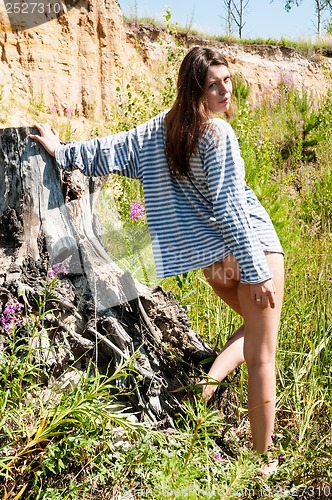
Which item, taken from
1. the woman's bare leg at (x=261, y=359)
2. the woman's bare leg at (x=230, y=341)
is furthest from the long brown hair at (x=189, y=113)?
the woman's bare leg at (x=261, y=359)

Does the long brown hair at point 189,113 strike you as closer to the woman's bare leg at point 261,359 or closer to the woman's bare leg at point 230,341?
the woman's bare leg at point 230,341

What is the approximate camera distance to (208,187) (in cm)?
264

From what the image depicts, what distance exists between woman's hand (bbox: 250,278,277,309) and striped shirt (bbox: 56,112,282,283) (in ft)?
0.12

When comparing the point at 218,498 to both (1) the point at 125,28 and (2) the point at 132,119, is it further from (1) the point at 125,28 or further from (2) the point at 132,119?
(1) the point at 125,28

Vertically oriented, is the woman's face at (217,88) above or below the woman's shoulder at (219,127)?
above

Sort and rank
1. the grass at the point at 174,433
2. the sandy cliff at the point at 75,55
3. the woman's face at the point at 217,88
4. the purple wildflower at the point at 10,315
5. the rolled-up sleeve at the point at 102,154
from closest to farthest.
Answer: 1. the grass at the point at 174,433
2. the purple wildflower at the point at 10,315
3. the woman's face at the point at 217,88
4. the rolled-up sleeve at the point at 102,154
5. the sandy cliff at the point at 75,55

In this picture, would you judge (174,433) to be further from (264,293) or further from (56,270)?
(56,270)

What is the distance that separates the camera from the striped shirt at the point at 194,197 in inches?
102

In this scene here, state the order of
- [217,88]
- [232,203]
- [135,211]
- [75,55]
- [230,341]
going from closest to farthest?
[232,203] < [217,88] < [230,341] < [135,211] < [75,55]

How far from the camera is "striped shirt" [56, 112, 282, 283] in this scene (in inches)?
102

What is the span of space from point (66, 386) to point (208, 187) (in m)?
1.06

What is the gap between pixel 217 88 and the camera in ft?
8.85

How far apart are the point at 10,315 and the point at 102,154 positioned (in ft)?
2.63

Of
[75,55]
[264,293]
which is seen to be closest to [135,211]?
[264,293]
